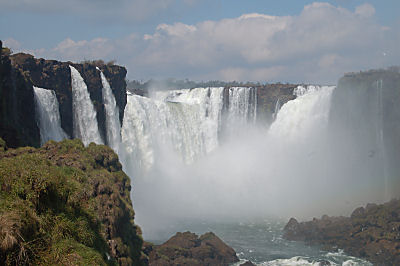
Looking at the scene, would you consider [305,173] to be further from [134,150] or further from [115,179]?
[115,179]

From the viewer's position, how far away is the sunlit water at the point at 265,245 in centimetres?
2264

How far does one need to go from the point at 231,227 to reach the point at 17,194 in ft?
81.3

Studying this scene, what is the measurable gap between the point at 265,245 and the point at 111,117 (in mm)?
14074

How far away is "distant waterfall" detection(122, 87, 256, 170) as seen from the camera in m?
36.1

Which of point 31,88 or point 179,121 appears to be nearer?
point 31,88

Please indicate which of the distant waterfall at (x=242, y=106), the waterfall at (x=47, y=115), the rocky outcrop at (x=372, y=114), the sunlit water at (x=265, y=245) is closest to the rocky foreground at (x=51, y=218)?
the waterfall at (x=47, y=115)

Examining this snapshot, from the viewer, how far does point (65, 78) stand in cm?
2703

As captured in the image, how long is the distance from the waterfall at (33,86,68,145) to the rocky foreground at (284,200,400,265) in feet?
50.3

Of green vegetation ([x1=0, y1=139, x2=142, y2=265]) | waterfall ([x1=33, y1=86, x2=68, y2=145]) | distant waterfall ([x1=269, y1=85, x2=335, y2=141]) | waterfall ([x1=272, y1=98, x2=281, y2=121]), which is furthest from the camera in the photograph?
waterfall ([x1=272, y1=98, x2=281, y2=121])

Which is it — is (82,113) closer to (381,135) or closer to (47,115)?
(47,115)

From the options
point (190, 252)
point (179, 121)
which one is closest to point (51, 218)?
point (190, 252)

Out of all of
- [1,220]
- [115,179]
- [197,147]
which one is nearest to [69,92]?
[115,179]

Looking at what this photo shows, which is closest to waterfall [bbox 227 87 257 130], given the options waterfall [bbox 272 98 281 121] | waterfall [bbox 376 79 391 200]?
waterfall [bbox 272 98 281 121]

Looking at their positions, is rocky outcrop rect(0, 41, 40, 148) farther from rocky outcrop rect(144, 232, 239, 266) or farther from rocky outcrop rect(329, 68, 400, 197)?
rocky outcrop rect(329, 68, 400, 197)
